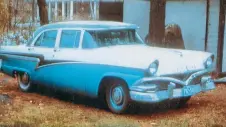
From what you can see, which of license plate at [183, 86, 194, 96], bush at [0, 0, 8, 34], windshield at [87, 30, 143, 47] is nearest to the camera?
license plate at [183, 86, 194, 96]

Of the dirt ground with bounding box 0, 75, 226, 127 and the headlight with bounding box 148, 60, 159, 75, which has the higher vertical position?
the headlight with bounding box 148, 60, 159, 75

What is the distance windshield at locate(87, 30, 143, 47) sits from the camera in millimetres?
8898

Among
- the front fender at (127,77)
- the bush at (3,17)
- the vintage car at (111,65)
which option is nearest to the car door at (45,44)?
the vintage car at (111,65)

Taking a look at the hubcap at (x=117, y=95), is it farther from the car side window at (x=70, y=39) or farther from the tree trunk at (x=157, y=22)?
the tree trunk at (x=157, y=22)

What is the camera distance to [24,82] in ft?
34.6

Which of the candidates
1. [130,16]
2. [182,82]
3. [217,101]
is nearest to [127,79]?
[182,82]

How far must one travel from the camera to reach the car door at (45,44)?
9531 millimetres

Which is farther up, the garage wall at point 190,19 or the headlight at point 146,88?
the garage wall at point 190,19

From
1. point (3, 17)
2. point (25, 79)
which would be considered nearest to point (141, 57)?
point (25, 79)

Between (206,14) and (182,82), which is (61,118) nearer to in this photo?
(182,82)

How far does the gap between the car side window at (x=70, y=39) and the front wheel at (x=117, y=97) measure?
1282 mm

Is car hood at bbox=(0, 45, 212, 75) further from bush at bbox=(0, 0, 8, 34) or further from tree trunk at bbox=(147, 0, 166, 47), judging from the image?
bush at bbox=(0, 0, 8, 34)

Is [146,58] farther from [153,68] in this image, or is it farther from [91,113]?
[91,113]

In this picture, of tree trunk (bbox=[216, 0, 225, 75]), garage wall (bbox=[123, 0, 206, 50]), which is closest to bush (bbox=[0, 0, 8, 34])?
garage wall (bbox=[123, 0, 206, 50])
